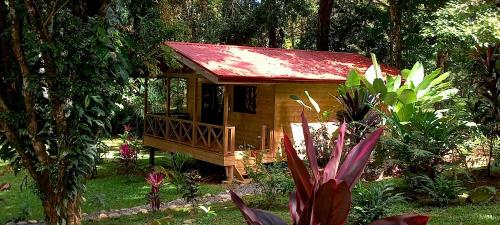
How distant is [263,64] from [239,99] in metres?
1.68

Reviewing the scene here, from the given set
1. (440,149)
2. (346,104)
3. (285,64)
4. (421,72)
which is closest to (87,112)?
(346,104)

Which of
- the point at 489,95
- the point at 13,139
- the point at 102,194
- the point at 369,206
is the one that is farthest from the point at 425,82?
the point at 13,139

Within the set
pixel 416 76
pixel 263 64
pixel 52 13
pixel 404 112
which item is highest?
pixel 52 13

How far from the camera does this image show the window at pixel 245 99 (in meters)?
13.6

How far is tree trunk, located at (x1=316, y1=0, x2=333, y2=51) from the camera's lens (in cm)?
2091

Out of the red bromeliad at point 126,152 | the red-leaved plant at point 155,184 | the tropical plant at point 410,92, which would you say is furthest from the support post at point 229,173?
the tropical plant at point 410,92

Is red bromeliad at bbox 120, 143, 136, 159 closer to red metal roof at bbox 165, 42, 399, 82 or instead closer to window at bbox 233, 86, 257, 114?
red metal roof at bbox 165, 42, 399, 82

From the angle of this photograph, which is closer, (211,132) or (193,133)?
(211,132)

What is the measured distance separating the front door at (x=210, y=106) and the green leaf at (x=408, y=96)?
7793mm

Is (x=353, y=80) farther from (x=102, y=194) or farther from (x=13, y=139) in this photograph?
(x=13, y=139)

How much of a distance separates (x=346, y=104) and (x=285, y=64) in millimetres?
5709

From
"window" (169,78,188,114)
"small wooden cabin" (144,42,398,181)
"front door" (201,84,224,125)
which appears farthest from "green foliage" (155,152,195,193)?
"window" (169,78,188,114)

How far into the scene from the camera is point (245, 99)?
14.0 metres

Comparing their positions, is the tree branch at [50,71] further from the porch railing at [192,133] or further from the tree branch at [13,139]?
the porch railing at [192,133]
